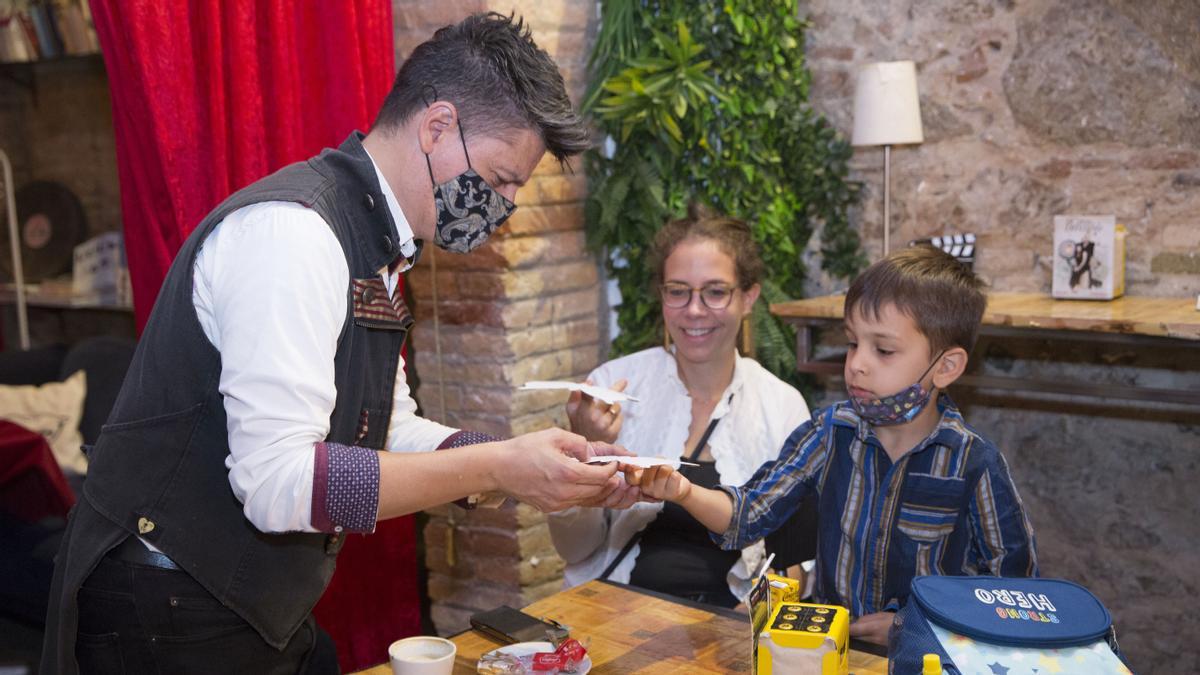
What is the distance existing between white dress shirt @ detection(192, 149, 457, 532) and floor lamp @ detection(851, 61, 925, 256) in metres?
2.37

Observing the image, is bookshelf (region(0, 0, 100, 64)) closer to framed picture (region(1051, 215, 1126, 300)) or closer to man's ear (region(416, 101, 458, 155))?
man's ear (region(416, 101, 458, 155))

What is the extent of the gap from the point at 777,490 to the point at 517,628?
0.63 metres

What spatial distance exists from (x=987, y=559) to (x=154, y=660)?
1431mm

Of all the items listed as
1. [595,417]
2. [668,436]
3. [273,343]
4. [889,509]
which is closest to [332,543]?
[273,343]

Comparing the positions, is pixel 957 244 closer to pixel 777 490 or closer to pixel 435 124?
pixel 777 490

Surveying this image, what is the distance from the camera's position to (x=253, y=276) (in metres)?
1.43

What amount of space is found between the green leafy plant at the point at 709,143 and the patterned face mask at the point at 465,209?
1790 mm

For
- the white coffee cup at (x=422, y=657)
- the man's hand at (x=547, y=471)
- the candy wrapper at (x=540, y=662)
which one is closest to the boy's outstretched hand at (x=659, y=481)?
the man's hand at (x=547, y=471)

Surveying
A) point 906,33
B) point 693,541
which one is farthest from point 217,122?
point 906,33

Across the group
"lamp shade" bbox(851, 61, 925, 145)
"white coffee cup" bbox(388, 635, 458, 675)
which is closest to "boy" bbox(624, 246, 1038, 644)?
"white coffee cup" bbox(388, 635, 458, 675)

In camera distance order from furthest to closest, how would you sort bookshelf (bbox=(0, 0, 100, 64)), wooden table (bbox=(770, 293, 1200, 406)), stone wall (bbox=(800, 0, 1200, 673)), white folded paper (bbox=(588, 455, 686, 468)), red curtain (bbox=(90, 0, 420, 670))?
bookshelf (bbox=(0, 0, 100, 64)) < stone wall (bbox=(800, 0, 1200, 673)) < wooden table (bbox=(770, 293, 1200, 406)) < red curtain (bbox=(90, 0, 420, 670)) < white folded paper (bbox=(588, 455, 686, 468))

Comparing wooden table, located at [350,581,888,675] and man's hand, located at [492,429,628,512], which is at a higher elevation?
man's hand, located at [492,429,628,512]

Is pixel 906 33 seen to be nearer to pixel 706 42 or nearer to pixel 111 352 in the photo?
pixel 706 42

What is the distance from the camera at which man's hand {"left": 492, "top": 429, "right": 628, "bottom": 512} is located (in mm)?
1622
